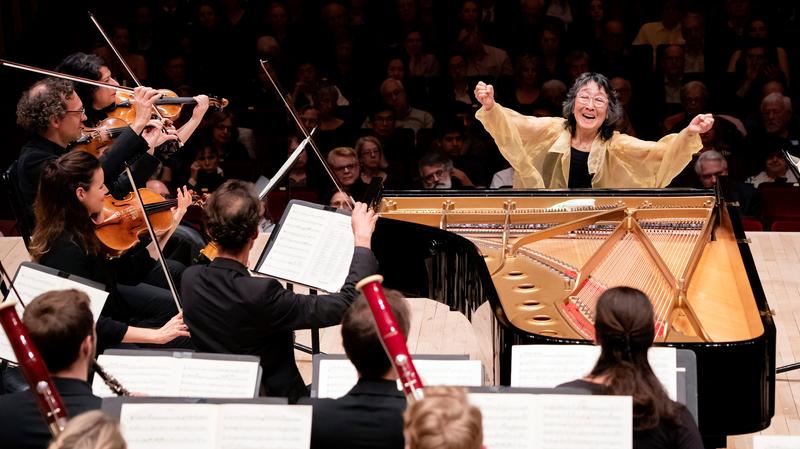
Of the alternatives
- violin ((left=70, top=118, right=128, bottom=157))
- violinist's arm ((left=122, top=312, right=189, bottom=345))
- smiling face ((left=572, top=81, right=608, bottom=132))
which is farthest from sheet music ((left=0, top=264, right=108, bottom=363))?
smiling face ((left=572, top=81, right=608, bottom=132))

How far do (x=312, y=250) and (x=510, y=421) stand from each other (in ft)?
5.15

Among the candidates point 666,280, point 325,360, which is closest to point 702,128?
point 666,280

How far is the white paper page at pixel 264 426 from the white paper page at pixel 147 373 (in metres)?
0.52

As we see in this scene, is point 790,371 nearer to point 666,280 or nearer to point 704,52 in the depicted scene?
point 666,280

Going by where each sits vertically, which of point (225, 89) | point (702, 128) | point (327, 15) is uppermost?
point (327, 15)

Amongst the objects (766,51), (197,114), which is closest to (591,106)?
(197,114)

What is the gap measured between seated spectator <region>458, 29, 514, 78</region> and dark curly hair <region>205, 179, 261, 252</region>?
188 inches

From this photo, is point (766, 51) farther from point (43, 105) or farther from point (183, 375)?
point (183, 375)

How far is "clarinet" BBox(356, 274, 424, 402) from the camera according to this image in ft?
8.05

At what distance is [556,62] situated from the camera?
7.79m

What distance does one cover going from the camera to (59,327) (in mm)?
2678

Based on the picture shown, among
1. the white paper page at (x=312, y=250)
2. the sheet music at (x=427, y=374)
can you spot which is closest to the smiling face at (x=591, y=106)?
the white paper page at (x=312, y=250)

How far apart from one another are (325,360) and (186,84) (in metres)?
5.29

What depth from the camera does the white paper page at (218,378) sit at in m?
3.08
